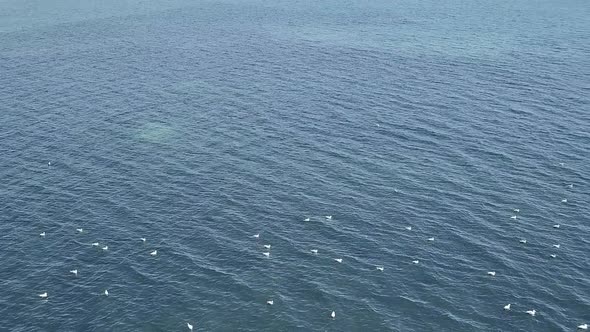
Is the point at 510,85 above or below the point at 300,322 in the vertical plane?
above

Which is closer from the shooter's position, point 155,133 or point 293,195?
point 293,195

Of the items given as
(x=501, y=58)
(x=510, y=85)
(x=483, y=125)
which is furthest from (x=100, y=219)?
(x=501, y=58)

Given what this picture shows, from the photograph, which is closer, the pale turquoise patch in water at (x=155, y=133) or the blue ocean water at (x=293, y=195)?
the blue ocean water at (x=293, y=195)

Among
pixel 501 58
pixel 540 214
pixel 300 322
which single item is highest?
pixel 501 58

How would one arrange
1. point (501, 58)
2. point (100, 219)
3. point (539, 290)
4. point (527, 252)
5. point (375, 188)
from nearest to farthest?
point (539, 290) < point (527, 252) < point (100, 219) < point (375, 188) < point (501, 58)

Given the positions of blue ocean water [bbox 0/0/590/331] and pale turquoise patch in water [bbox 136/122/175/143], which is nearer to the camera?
blue ocean water [bbox 0/0/590/331]

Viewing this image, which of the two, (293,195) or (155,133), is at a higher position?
(155,133)

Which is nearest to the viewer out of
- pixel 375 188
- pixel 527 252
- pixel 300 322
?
pixel 300 322

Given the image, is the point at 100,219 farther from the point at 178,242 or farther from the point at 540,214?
the point at 540,214
